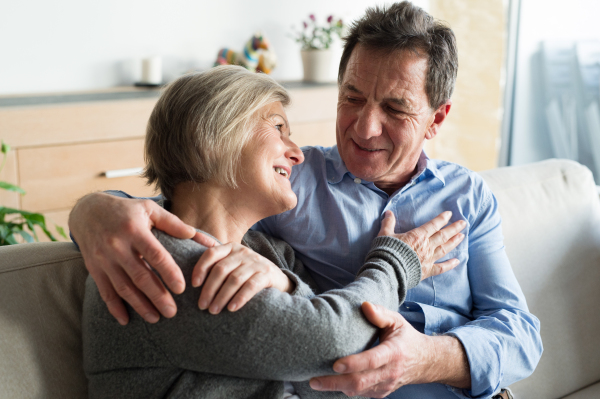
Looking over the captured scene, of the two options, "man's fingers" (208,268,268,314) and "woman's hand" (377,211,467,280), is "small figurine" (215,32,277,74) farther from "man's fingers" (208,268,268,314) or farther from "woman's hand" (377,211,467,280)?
"man's fingers" (208,268,268,314)

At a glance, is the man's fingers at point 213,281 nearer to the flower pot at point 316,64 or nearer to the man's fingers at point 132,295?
the man's fingers at point 132,295

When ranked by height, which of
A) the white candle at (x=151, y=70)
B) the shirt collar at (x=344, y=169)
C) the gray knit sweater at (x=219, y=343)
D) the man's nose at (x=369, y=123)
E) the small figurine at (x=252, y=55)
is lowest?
the gray knit sweater at (x=219, y=343)

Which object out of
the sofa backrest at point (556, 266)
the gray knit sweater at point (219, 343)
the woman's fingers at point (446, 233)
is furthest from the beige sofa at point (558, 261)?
the gray knit sweater at point (219, 343)

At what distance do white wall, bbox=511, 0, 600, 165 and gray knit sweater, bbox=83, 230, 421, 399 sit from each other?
11.8 ft

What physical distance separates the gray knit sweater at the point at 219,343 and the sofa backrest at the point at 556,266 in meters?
0.93

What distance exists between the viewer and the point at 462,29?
4.32 metres

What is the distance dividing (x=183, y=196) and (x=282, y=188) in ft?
0.72

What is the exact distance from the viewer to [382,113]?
4.92ft

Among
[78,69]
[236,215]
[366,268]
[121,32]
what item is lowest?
[366,268]

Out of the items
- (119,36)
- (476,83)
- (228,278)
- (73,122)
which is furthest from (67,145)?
(476,83)

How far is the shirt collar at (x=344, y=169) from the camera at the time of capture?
1.54 meters

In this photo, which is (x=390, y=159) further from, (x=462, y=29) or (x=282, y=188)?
(x=462, y=29)

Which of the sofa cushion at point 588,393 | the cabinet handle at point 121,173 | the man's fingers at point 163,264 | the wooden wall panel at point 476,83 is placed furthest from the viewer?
the wooden wall panel at point 476,83

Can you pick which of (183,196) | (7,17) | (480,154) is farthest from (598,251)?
(7,17)
